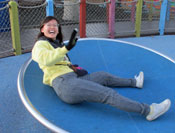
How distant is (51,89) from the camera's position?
1.62 m

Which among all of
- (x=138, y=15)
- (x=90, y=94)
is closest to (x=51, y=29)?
(x=90, y=94)

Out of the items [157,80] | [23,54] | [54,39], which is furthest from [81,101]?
[23,54]

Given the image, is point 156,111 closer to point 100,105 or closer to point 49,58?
point 100,105

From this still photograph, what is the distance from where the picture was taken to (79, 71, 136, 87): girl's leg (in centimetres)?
169

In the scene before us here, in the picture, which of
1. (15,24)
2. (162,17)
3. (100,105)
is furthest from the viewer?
(162,17)

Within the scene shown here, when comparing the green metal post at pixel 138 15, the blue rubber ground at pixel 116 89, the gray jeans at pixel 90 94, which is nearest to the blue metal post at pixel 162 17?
the green metal post at pixel 138 15

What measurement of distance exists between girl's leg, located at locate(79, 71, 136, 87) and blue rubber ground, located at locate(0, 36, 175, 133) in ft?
0.16

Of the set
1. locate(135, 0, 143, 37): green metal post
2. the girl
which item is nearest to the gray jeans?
the girl

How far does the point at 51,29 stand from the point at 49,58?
0.33 m

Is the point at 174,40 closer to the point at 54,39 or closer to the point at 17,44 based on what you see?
the point at 17,44

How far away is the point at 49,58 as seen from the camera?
1.34m

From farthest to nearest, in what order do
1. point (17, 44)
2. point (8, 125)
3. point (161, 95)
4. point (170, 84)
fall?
point (17, 44)
point (170, 84)
point (161, 95)
point (8, 125)

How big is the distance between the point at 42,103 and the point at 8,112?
0.49 meters

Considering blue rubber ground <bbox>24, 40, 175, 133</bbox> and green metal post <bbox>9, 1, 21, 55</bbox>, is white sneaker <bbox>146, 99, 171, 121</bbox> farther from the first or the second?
green metal post <bbox>9, 1, 21, 55</bbox>
